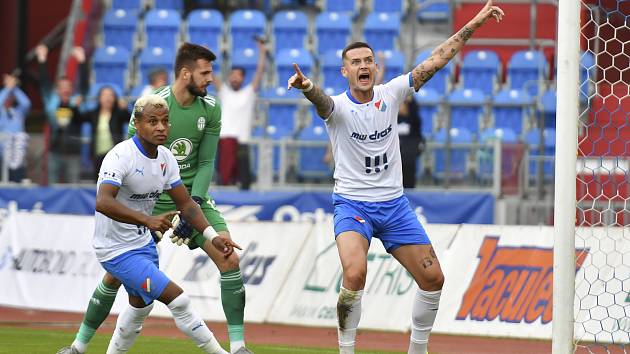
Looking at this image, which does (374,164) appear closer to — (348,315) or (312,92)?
(312,92)

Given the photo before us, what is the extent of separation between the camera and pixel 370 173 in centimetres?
946

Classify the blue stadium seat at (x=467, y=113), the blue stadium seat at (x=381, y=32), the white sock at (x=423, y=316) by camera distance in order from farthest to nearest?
the blue stadium seat at (x=381, y=32)
the blue stadium seat at (x=467, y=113)
the white sock at (x=423, y=316)

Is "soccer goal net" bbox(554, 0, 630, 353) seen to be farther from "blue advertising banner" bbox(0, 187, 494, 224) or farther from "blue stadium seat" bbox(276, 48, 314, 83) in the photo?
"blue stadium seat" bbox(276, 48, 314, 83)

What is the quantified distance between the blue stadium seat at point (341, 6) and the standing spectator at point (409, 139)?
669 cm

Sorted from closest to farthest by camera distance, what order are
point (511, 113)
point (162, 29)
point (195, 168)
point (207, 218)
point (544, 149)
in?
1. point (207, 218)
2. point (195, 168)
3. point (544, 149)
4. point (511, 113)
5. point (162, 29)

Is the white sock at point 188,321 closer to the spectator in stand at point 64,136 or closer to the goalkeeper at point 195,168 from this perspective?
the goalkeeper at point 195,168

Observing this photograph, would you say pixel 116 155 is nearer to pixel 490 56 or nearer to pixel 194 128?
pixel 194 128

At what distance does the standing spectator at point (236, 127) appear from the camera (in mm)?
17078

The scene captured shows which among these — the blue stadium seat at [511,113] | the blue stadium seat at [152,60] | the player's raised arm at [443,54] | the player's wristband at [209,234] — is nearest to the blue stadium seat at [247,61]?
the blue stadium seat at [152,60]

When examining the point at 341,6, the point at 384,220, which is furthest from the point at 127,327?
the point at 341,6

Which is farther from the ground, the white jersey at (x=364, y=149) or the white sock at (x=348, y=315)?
the white jersey at (x=364, y=149)

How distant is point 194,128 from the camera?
33.4 ft

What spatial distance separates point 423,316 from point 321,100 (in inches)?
69.3

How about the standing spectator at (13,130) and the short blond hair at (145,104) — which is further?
the standing spectator at (13,130)
